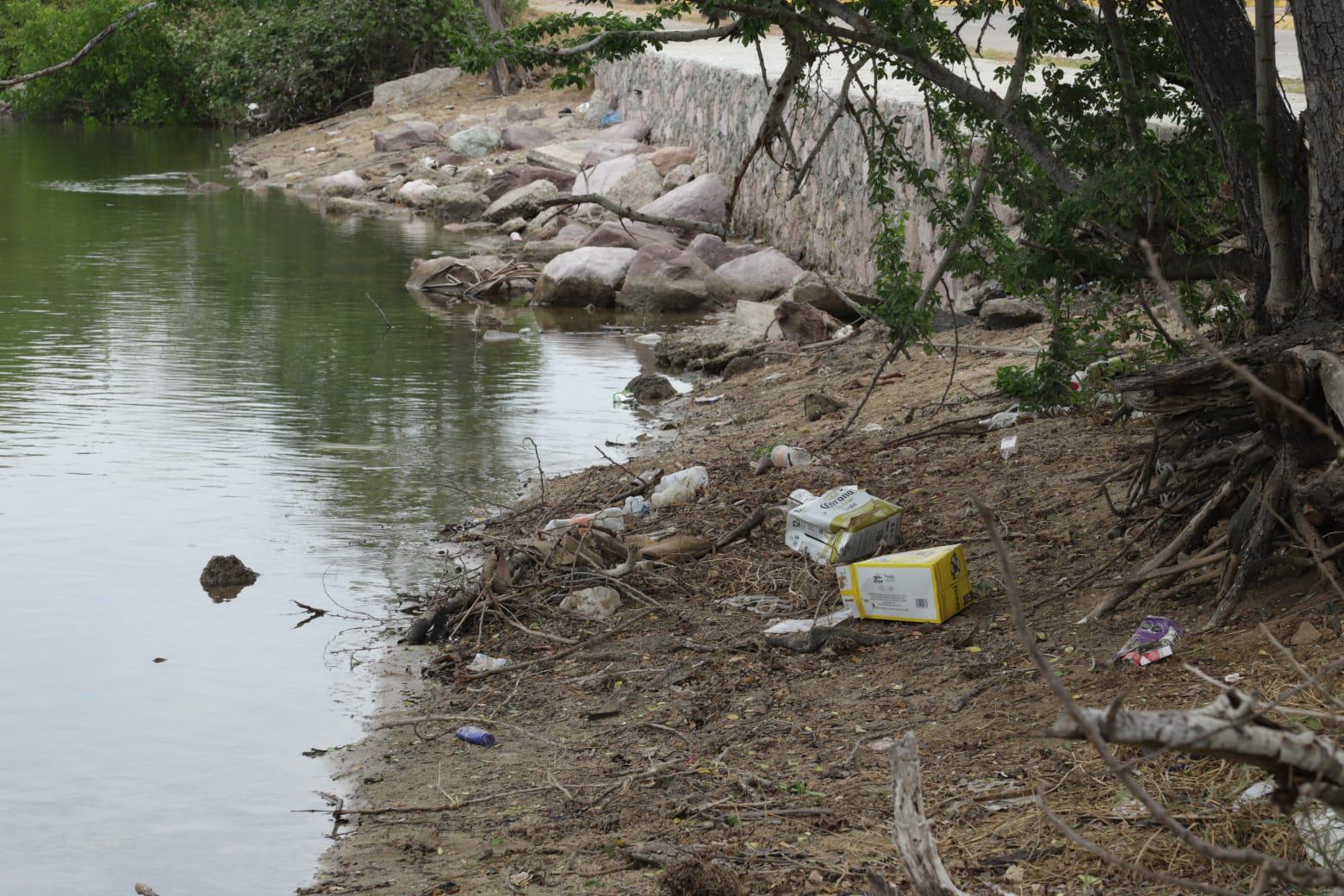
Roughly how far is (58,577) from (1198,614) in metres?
4.91

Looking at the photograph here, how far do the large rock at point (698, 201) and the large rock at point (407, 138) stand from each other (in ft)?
33.2

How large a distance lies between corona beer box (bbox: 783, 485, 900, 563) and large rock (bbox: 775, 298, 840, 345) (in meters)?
5.49

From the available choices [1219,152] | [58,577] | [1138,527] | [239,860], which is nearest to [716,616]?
[1138,527]

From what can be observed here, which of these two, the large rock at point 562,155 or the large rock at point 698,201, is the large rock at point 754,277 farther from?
the large rock at point 562,155

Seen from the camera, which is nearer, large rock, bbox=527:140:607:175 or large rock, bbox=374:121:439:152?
large rock, bbox=527:140:607:175

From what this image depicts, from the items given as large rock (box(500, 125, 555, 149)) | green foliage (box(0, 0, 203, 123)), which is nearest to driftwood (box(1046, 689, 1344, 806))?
large rock (box(500, 125, 555, 149))

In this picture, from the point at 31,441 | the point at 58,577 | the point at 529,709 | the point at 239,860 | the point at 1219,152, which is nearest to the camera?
the point at 239,860

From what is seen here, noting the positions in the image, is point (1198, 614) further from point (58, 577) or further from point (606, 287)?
point (606, 287)

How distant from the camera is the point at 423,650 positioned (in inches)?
232

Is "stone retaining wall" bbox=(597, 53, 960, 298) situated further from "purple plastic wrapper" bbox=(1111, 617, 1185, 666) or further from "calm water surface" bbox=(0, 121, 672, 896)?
"purple plastic wrapper" bbox=(1111, 617, 1185, 666)

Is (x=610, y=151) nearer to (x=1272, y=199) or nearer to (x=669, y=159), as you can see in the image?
(x=669, y=159)

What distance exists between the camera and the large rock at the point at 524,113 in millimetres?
26591

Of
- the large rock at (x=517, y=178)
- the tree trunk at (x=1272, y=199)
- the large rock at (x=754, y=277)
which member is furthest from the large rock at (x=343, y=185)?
the tree trunk at (x=1272, y=199)

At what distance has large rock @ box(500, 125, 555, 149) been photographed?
24.8 meters
